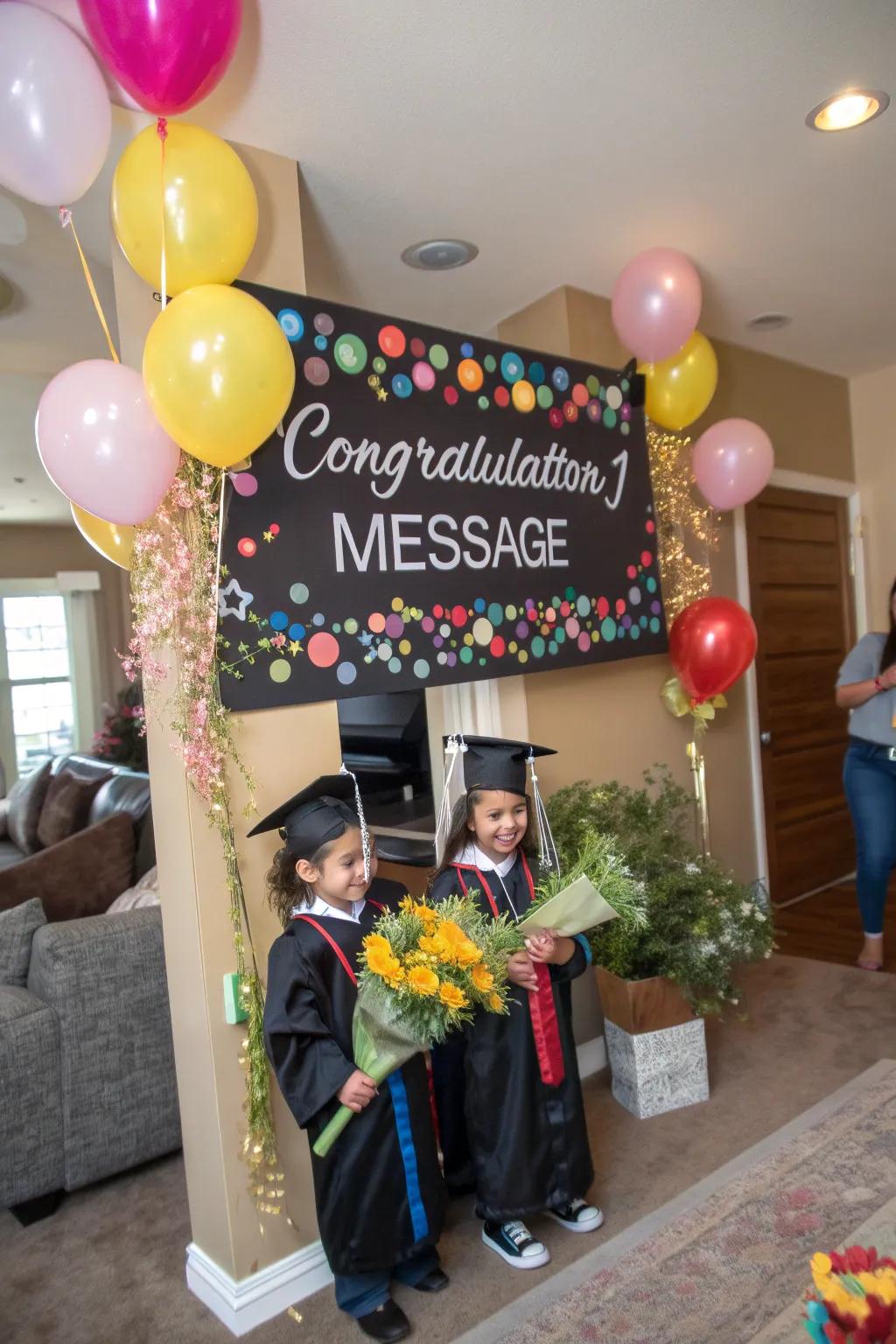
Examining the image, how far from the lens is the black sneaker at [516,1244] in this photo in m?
2.07

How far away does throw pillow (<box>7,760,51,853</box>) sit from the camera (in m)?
5.35

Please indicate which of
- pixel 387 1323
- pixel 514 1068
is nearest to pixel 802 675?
pixel 514 1068

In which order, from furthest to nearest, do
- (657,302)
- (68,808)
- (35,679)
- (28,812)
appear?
(35,679) → (28,812) → (68,808) → (657,302)

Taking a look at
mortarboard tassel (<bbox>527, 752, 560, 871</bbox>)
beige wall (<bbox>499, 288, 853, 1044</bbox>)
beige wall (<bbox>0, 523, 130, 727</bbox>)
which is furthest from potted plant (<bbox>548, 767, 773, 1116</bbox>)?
beige wall (<bbox>0, 523, 130, 727</bbox>)

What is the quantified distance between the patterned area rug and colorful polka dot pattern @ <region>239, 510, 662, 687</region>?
1399 mm

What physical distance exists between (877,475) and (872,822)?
206cm

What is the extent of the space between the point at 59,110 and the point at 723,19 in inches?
54.2

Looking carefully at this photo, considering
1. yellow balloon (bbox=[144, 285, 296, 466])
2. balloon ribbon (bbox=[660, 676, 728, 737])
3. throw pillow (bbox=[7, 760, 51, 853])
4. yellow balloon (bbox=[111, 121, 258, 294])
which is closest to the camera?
yellow balloon (bbox=[144, 285, 296, 466])

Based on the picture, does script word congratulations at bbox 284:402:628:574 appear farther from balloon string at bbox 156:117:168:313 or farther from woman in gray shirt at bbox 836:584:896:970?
woman in gray shirt at bbox 836:584:896:970

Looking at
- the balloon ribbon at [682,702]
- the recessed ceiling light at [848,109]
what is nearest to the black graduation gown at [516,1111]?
the balloon ribbon at [682,702]

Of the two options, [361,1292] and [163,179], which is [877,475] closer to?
[163,179]

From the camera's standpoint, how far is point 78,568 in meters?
8.30

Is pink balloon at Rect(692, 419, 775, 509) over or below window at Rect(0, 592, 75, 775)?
over

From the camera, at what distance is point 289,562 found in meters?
2.13
